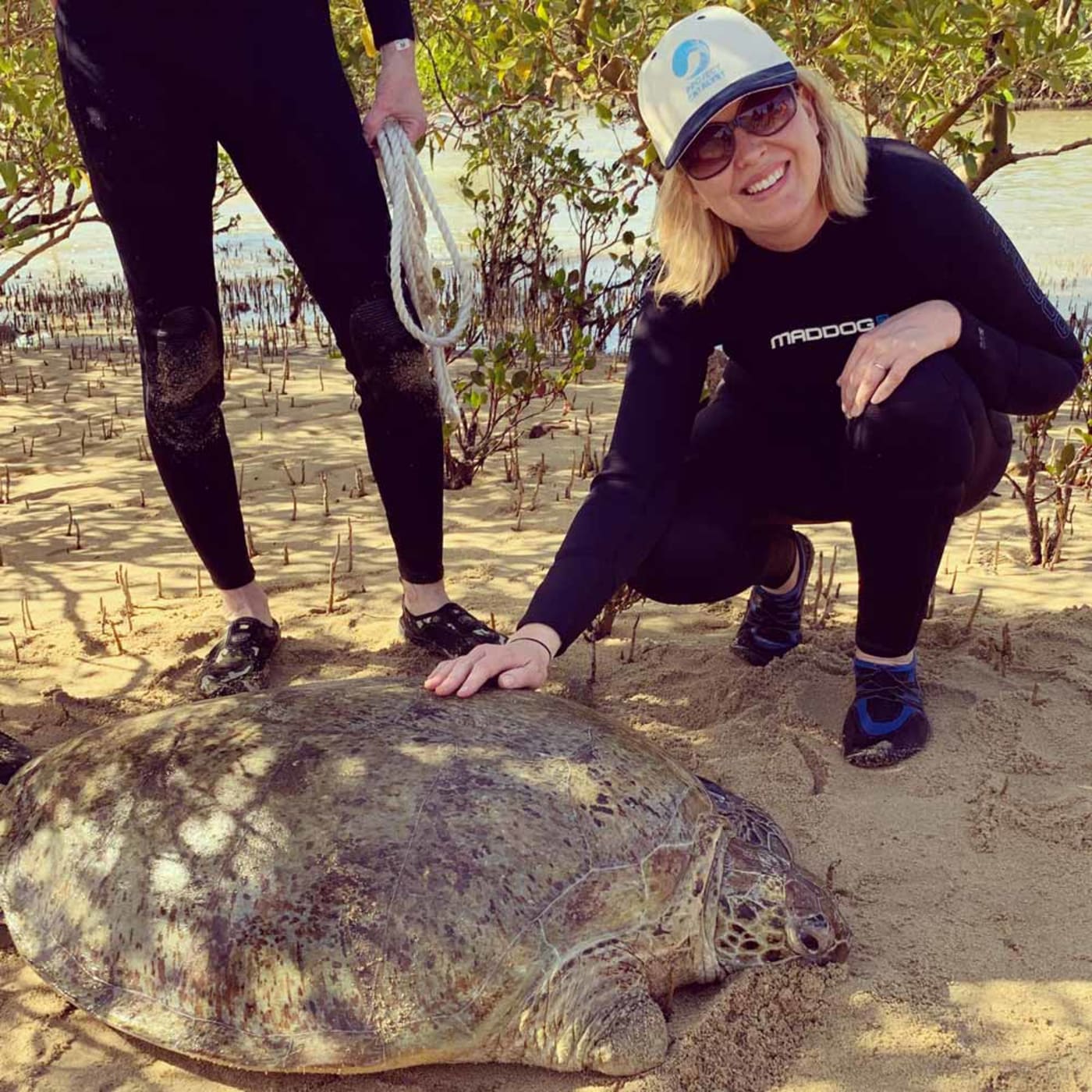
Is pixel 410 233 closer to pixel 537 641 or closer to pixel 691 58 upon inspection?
pixel 691 58

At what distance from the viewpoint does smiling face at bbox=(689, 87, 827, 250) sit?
2.25m

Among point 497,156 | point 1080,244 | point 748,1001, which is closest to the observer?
point 748,1001

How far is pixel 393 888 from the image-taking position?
6.06 ft

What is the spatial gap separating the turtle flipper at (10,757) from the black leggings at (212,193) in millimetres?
687

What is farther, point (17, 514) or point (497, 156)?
point (497, 156)

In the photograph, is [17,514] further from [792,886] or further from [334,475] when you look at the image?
[792,886]

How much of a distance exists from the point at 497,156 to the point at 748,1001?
5842 millimetres

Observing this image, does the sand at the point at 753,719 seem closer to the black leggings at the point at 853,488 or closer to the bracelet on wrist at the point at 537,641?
the black leggings at the point at 853,488

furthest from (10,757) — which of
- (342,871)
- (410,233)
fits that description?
(410,233)

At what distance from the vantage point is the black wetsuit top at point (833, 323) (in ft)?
7.95

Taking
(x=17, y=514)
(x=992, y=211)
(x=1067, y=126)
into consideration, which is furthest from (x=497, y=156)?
(x=1067, y=126)

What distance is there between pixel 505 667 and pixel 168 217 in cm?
133

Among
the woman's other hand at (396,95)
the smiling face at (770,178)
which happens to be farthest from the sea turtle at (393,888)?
the woman's other hand at (396,95)

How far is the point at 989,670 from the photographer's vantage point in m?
2.98
